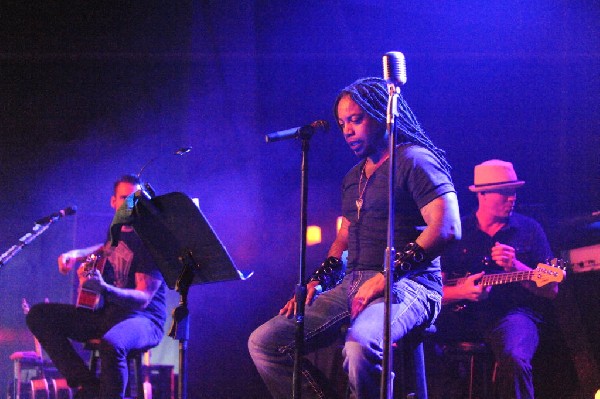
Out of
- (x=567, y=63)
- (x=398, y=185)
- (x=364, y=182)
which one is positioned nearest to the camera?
(x=398, y=185)

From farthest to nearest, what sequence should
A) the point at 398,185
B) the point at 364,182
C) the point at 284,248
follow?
the point at 284,248
the point at 364,182
the point at 398,185

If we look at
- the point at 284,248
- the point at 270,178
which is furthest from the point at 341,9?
the point at 284,248

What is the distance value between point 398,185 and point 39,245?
587cm

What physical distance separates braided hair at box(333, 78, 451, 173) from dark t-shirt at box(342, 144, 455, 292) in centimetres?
17

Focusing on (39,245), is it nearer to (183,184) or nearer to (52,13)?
(183,184)

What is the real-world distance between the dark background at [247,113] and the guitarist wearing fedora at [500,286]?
72 centimetres

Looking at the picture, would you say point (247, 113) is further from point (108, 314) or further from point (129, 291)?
point (108, 314)

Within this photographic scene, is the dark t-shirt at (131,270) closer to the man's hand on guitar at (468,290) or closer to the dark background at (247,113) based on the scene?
the dark background at (247,113)

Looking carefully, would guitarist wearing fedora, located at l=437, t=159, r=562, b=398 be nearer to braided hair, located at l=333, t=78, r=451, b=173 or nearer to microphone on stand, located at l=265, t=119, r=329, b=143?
braided hair, located at l=333, t=78, r=451, b=173

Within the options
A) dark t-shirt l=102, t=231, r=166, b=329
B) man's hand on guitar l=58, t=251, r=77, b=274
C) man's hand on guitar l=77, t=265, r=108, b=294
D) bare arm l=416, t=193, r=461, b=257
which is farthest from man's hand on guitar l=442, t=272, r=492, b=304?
man's hand on guitar l=58, t=251, r=77, b=274

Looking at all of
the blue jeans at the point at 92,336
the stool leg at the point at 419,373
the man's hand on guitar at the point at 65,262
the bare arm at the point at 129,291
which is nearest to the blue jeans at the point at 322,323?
→ the stool leg at the point at 419,373

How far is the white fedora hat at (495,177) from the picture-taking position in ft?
18.4

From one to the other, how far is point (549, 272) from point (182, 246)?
3.15 m

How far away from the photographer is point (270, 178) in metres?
7.28
